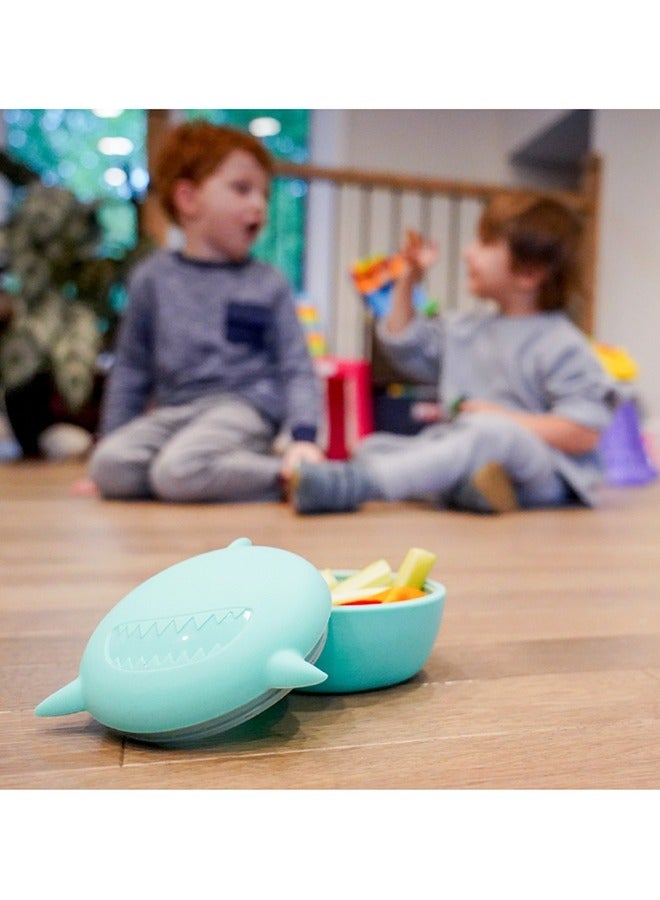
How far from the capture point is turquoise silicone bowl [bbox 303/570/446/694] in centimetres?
52

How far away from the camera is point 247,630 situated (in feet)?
1.45

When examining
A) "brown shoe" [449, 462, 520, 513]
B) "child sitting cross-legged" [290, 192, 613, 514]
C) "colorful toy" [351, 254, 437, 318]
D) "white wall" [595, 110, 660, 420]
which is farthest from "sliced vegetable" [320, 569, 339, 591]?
"white wall" [595, 110, 660, 420]

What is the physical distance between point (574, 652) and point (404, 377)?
7.24 feet

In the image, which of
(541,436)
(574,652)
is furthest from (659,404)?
(574,652)

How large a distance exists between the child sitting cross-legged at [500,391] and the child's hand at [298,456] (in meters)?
0.05

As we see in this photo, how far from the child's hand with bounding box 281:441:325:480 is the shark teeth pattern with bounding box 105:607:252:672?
96cm

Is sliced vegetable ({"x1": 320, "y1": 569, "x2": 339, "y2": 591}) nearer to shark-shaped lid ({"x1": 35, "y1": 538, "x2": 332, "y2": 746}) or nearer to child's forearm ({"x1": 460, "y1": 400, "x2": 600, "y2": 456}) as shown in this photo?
shark-shaped lid ({"x1": 35, "y1": 538, "x2": 332, "y2": 746})

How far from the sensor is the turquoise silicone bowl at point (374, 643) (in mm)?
518

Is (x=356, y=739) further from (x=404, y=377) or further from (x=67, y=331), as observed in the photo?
(x=404, y=377)

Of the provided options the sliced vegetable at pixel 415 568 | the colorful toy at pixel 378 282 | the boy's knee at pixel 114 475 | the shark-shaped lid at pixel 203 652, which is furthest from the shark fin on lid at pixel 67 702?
the colorful toy at pixel 378 282

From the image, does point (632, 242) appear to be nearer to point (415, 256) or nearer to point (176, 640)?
point (415, 256)

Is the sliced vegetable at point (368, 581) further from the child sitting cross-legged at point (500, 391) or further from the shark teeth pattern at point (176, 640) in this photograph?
the child sitting cross-legged at point (500, 391)
